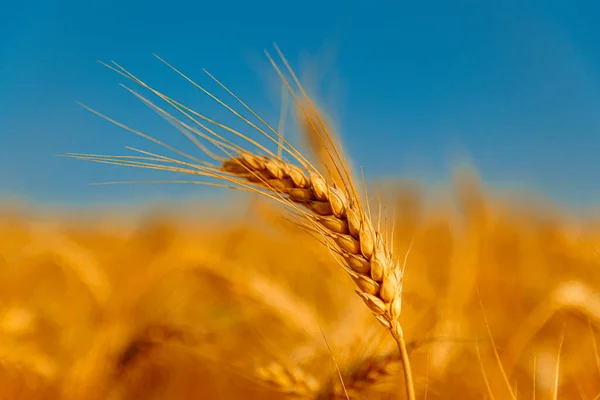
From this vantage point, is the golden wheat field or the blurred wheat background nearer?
the golden wheat field

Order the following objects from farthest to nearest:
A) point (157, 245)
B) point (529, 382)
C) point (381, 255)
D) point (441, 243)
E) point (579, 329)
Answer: point (441, 243), point (157, 245), point (579, 329), point (529, 382), point (381, 255)

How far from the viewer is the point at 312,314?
1.69 meters

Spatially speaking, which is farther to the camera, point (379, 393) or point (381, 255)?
point (379, 393)

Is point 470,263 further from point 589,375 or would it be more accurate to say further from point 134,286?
point 134,286

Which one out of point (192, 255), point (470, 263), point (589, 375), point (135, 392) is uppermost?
point (470, 263)

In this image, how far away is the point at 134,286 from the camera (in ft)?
5.50

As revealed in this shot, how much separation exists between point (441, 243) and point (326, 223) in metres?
2.54

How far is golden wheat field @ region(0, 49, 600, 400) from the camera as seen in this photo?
3.23 ft

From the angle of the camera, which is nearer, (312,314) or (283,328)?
(312,314)

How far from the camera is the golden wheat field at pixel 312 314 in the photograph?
983 mm

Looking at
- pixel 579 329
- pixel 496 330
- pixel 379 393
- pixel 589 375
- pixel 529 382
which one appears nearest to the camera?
pixel 379 393

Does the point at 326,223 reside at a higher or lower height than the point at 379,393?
higher

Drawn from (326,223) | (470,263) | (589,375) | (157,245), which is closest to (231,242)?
(157,245)

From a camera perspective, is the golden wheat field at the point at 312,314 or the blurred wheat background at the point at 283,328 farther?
the blurred wheat background at the point at 283,328
